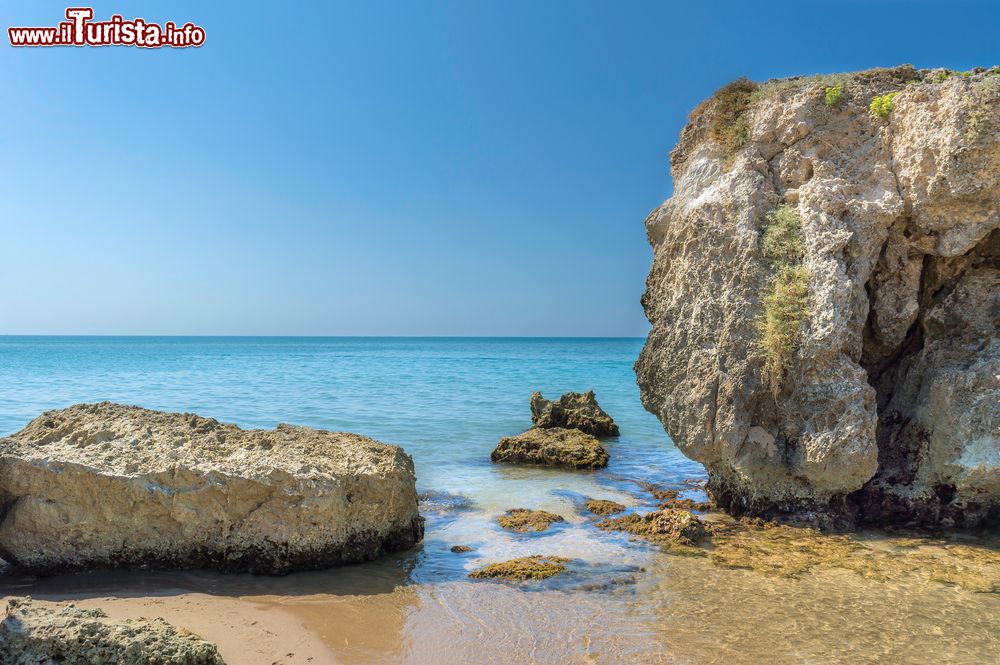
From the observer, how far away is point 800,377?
8812 mm

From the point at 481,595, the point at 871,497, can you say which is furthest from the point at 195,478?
the point at 871,497

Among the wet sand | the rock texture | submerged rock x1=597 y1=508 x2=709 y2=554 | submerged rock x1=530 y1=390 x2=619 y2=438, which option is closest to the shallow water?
the wet sand

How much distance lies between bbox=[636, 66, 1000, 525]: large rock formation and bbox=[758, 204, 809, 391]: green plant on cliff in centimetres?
3

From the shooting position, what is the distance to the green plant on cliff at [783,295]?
8797 mm

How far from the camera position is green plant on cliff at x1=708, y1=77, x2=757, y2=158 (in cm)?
996

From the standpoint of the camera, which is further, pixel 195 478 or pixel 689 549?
pixel 689 549

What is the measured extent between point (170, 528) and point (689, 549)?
6.20 m

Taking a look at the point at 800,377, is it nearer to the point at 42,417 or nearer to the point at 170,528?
the point at 170,528

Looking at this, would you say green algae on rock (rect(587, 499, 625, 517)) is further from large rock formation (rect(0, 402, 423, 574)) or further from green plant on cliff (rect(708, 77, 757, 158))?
green plant on cliff (rect(708, 77, 757, 158))

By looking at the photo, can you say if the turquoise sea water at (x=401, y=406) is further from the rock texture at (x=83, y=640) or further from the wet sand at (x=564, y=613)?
the rock texture at (x=83, y=640)

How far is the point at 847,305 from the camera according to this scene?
336 inches

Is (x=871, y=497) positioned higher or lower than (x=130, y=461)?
lower

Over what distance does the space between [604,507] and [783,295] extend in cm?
422

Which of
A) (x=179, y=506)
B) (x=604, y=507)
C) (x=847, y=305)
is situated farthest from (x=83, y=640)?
(x=847, y=305)
